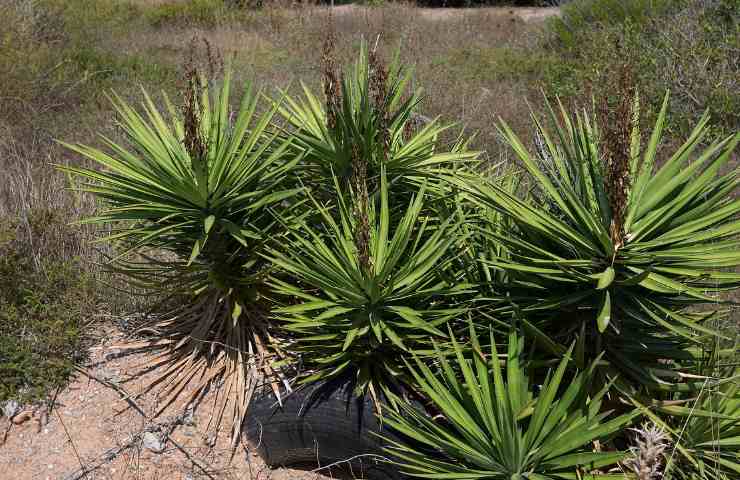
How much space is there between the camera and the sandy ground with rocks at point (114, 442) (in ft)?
10.2

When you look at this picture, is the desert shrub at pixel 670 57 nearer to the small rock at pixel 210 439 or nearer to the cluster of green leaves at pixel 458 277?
the cluster of green leaves at pixel 458 277

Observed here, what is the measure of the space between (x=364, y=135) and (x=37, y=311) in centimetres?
252

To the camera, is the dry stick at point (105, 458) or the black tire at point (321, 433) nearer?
the black tire at point (321, 433)

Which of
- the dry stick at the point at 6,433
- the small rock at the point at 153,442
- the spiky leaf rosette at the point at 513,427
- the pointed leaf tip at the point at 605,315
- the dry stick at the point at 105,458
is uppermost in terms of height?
the pointed leaf tip at the point at 605,315

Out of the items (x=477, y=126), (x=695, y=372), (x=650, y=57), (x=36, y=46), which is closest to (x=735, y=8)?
(x=650, y=57)

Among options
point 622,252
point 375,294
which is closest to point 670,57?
point 622,252

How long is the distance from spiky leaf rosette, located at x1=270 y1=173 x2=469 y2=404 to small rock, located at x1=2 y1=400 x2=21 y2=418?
1.90 metres

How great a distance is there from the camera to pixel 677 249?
2234 millimetres

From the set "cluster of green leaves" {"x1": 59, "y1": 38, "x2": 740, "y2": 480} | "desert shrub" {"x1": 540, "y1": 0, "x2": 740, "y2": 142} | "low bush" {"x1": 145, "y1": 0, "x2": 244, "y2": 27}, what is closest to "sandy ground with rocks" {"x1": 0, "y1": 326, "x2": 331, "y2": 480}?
"cluster of green leaves" {"x1": 59, "y1": 38, "x2": 740, "y2": 480}

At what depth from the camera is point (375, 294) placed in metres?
2.54

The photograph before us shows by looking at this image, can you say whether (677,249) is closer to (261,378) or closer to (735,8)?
(261,378)

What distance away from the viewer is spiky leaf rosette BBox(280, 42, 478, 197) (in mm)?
2908

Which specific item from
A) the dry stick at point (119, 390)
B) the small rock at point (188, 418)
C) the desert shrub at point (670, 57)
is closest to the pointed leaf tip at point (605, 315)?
the small rock at point (188, 418)

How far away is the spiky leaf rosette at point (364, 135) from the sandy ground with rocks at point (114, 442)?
1.42 m
